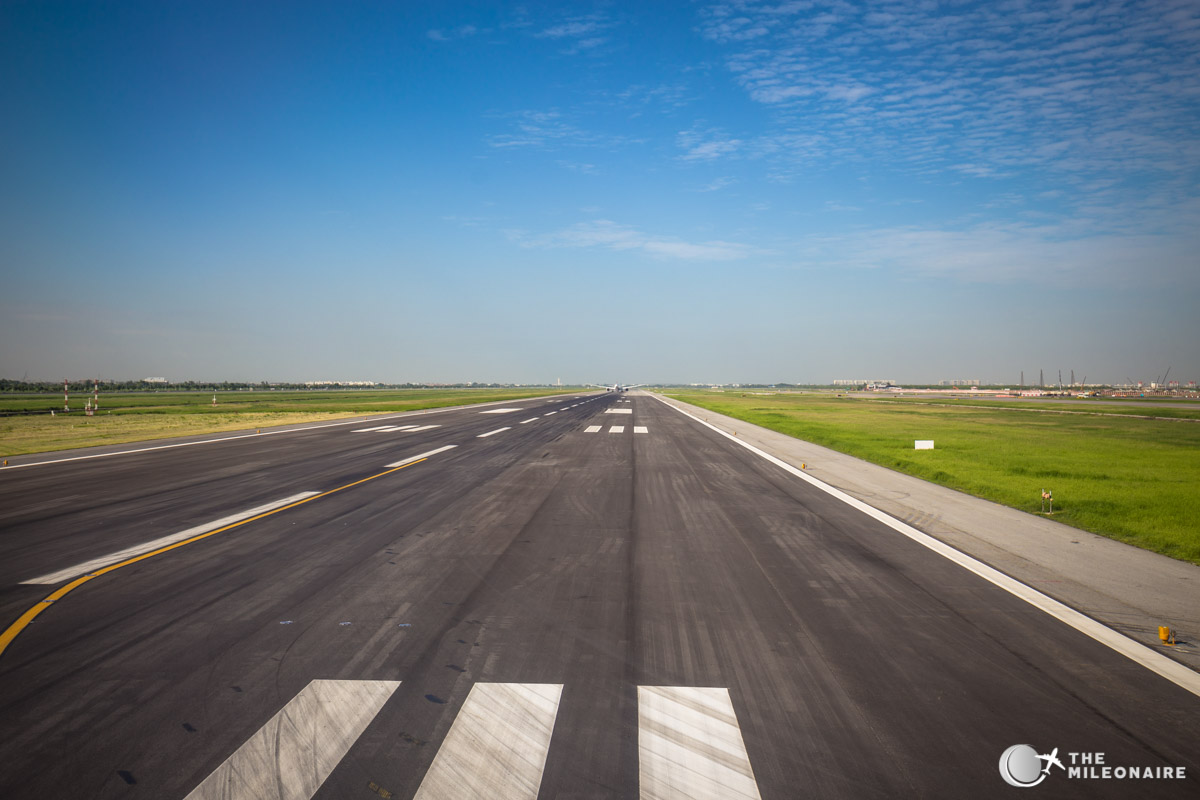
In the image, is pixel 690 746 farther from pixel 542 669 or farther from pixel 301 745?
pixel 301 745

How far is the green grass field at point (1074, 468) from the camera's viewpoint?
378 inches

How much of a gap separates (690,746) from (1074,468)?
17293mm

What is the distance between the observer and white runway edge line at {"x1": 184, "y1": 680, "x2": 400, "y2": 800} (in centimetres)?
305

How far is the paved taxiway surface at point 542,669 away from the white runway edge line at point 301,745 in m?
0.02

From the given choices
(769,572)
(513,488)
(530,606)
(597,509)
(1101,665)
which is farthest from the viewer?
(513,488)

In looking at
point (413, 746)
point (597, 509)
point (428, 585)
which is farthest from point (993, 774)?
point (597, 509)

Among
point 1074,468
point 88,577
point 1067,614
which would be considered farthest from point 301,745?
point 1074,468

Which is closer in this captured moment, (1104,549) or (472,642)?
(472,642)

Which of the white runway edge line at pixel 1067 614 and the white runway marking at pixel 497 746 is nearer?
the white runway marking at pixel 497 746

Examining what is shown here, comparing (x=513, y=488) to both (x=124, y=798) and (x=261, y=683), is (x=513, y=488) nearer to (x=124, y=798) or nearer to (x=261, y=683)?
(x=261, y=683)

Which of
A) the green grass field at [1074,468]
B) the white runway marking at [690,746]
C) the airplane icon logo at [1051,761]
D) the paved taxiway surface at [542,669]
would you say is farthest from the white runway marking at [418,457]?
the airplane icon logo at [1051,761]

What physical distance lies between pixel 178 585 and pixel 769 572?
270 inches

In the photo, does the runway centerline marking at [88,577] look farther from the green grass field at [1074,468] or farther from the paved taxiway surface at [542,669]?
the green grass field at [1074,468]

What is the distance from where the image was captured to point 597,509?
10406mm
